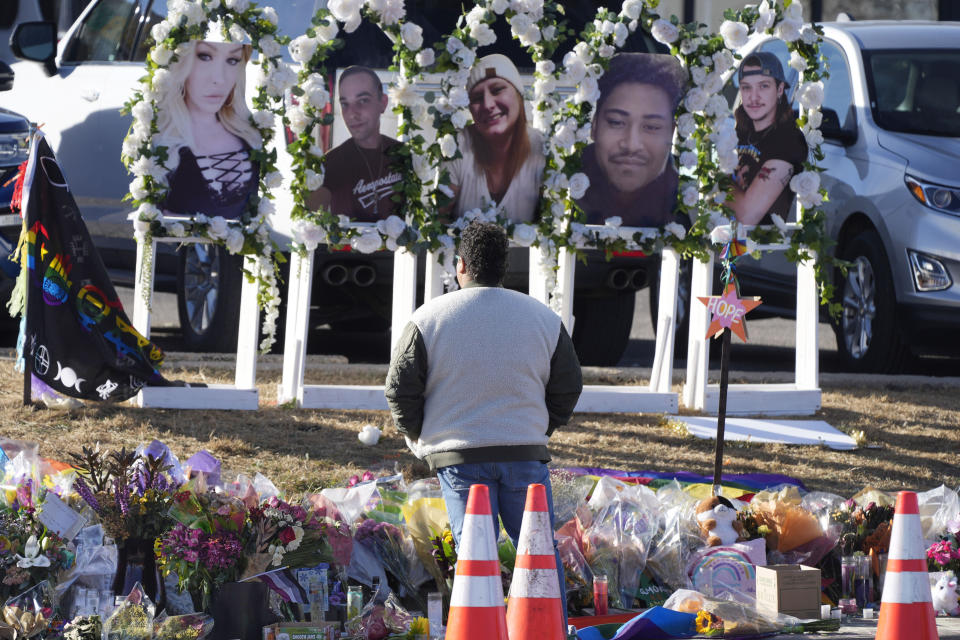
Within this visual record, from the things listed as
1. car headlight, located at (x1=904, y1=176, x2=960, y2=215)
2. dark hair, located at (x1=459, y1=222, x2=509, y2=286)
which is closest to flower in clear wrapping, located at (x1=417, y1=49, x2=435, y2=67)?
car headlight, located at (x1=904, y1=176, x2=960, y2=215)

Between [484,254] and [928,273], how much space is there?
5137 millimetres

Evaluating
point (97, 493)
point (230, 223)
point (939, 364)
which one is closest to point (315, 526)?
point (97, 493)

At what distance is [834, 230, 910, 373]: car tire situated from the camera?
9.96m

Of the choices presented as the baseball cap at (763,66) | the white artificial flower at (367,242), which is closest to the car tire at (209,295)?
the white artificial flower at (367,242)

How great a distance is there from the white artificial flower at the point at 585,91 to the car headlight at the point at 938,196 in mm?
→ 2124

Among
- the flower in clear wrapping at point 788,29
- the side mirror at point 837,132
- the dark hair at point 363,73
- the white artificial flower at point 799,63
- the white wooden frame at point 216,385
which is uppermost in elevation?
the flower in clear wrapping at point 788,29

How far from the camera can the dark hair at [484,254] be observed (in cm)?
533

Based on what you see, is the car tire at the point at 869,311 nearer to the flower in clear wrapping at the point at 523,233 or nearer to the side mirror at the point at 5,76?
the flower in clear wrapping at the point at 523,233

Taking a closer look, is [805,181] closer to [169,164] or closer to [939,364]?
[939,364]

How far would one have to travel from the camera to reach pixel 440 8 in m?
9.65

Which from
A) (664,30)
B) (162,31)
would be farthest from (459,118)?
(162,31)

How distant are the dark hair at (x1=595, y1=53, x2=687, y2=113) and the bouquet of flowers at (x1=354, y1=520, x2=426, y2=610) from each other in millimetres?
3782

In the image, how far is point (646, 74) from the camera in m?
9.33

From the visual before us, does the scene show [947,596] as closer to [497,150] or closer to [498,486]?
[498,486]
